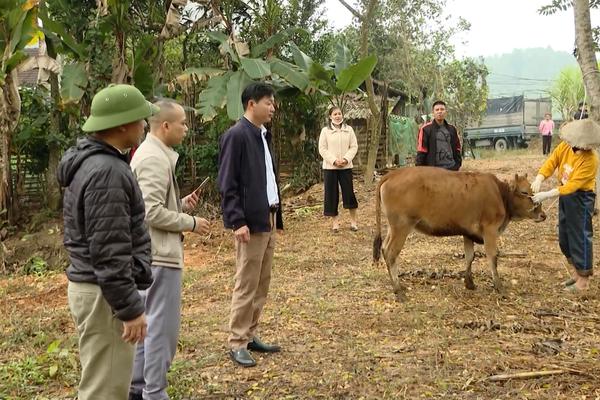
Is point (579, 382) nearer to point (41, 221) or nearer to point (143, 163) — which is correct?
point (143, 163)

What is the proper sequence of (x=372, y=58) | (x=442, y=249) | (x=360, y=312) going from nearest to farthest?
(x=360, y=312)
(x=442, y=249)
(x=372, y=58)

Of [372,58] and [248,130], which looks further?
[372,58]

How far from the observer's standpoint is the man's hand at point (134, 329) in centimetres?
270

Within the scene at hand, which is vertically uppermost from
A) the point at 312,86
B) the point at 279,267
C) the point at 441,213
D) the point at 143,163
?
the point at 312,86

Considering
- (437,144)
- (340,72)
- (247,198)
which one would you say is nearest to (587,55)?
(437,144)

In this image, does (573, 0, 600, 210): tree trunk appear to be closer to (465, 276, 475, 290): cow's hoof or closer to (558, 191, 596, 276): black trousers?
(558, 191, 596, 276): black trousers

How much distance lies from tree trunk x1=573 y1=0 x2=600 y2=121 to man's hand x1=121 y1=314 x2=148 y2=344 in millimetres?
6430

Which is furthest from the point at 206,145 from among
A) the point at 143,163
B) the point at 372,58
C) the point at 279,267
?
the point at 143,163

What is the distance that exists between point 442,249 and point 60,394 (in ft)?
18.8

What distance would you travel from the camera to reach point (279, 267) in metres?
7.99

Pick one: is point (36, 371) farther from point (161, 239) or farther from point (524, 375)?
point (524, 375)

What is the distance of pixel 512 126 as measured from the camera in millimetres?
35438

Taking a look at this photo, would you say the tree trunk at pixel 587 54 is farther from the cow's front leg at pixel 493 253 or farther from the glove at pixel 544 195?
the cow's front leg at pixel 493 253

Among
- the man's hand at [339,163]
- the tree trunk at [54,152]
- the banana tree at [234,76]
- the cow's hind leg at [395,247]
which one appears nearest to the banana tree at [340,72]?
the banana tree at [234,76]
